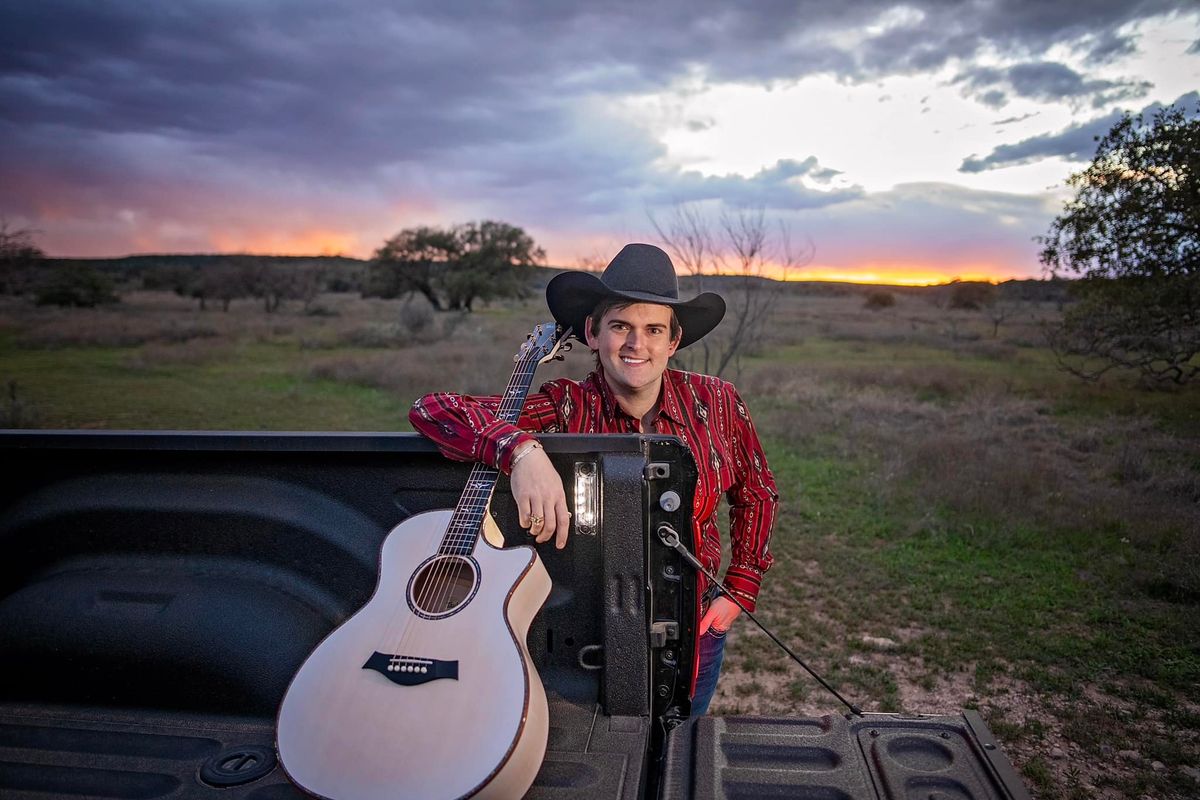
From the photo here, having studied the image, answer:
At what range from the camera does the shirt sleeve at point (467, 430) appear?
210 cm

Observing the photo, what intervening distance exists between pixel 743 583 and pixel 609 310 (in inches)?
41.7

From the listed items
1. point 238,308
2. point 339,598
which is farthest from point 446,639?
point 238,308

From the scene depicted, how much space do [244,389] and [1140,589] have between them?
52.5ft

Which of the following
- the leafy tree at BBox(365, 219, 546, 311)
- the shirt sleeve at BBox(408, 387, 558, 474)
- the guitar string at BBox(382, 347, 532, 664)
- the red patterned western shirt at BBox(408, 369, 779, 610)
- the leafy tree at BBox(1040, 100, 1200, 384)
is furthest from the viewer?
the leafy tree at BBox(365, 219, 546, 311)

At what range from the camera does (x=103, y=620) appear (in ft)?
7.97

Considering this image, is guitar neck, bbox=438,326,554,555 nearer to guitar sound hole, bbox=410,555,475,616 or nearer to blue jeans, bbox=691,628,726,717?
guitar sound hole, bbox=410,555,475,616

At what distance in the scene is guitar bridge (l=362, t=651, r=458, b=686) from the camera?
177 centimetres

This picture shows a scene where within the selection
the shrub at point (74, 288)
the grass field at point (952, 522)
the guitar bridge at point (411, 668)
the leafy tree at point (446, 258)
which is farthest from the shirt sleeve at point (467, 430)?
the leafy tree at point (446, 258)

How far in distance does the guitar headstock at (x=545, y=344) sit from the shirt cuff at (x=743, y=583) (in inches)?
38.7

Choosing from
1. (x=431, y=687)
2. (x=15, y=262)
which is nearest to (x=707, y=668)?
(x=431, y=687)

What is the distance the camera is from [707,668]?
2617 mm

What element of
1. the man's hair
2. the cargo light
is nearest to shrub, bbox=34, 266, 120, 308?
the man's hair

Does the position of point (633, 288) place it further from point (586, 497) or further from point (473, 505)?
point (473, 505)

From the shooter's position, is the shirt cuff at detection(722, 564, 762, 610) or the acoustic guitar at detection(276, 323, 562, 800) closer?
the acoustic guitar at detection(276, 323, 562, 800)
